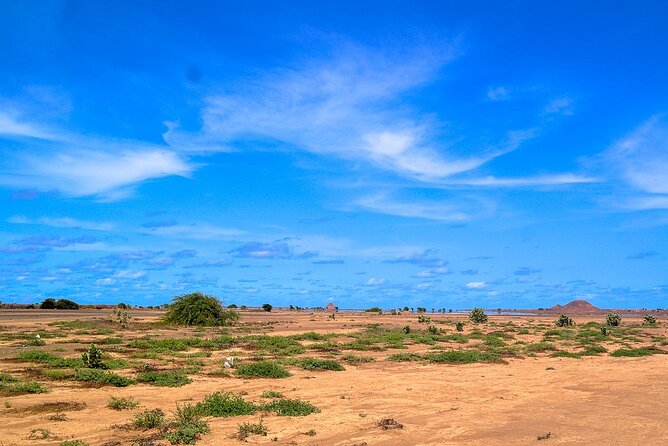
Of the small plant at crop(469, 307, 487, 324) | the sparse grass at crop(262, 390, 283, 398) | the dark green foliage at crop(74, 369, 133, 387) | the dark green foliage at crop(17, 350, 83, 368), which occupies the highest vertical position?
the small plant at crop(469, 307, 487, 324)

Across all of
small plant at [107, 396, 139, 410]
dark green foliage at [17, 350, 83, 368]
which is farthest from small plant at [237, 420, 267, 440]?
dark green foliage at [17, 350, 83, 368]

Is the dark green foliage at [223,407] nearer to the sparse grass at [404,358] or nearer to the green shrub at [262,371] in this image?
the green shrub at [262,371]

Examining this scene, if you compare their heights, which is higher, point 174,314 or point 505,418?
point 174,314

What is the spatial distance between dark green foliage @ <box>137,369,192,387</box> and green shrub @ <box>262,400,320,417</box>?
4.29m

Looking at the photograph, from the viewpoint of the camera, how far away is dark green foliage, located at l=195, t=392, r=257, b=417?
37.0 ft

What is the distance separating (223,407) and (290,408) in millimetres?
1491

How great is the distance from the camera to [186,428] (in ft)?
31.4

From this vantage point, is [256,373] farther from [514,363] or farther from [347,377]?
[514,363]

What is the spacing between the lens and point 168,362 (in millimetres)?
19453

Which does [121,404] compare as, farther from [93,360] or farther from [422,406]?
[422,406]

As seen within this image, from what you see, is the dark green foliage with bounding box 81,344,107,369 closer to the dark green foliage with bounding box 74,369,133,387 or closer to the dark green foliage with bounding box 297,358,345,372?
the dark green foliage with bounding box 74,369,133,387

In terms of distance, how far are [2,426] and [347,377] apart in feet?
32.6

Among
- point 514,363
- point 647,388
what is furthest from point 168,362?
point 647,388

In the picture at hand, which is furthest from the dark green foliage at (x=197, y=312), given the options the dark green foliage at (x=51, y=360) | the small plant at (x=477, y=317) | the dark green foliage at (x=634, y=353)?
the dark green foliage at (x=634, y=353)
